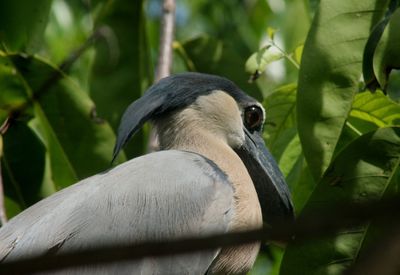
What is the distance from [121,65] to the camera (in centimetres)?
317

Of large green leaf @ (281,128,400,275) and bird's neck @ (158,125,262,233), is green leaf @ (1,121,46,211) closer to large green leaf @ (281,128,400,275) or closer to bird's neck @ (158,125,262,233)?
bird's neck @ (158,125,262,233)

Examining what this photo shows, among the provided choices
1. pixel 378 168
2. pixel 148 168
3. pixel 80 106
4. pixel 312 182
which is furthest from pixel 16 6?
pixel 378 168

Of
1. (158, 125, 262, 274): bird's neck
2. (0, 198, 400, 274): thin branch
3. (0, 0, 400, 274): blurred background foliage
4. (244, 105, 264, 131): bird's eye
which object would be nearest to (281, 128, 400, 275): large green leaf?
(0, 0, 400, 274): blurred background foliage

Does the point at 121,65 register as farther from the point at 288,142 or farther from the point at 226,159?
the point at 288,142

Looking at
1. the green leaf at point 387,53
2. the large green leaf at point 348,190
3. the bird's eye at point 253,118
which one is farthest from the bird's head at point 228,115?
the green leaf at point 387,53

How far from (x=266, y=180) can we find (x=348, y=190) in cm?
78

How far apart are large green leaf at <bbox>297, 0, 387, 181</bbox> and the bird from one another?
415 millimetres

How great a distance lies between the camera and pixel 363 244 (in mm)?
2047

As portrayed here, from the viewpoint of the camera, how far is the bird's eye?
2.98 metres

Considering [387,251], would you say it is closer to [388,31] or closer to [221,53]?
[388,31]

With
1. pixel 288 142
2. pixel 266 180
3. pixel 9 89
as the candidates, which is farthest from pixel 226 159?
pixel 9 89

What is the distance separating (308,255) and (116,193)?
0.65 metres

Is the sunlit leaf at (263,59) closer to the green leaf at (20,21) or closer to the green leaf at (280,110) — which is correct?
the green leaf at (280,110)

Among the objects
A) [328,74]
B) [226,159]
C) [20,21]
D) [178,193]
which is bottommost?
[226,159]
